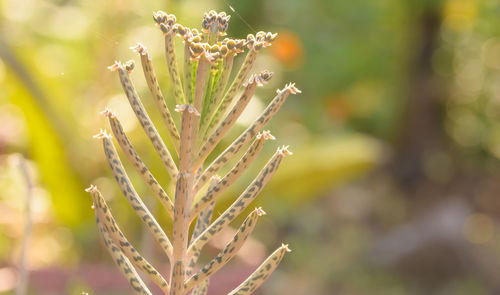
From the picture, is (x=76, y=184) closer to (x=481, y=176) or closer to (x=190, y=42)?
(x=190, y=42)

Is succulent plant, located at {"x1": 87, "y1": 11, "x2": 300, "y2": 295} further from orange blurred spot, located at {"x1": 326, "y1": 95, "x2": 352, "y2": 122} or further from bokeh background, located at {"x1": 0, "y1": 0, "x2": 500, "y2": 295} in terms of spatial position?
orange blurred spot, located at {"x1": 326, "y1": 95, "x2": 352, "y2": 122}

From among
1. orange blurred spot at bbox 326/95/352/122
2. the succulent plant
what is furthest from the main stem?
orange blurred spot at bbox 326/95/352/122

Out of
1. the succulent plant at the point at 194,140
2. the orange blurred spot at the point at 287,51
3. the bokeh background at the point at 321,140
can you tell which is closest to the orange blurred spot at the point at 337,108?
the bokeh background at the point at 321,140

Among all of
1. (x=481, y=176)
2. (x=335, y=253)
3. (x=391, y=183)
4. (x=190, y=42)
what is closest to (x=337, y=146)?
(x=335, y=253)

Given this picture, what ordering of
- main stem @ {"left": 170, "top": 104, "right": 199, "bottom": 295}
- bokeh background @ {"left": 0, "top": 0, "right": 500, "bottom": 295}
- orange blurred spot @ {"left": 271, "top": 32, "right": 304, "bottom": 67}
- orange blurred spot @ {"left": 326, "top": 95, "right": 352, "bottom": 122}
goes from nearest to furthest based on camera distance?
main stem @ {"left": 170, "top": 104, "right": 199, "bottom": 295}, bokeh background @ {"left": 0, "top": 0, "right": 500, "bottom": 295}, orange blurred spot @ {"left": 271, "top": 32, "right": 304, "bottom": 67}, orange blurred spot @ {"left": 326, "top": 95, "right": 352, "bottom": 122}

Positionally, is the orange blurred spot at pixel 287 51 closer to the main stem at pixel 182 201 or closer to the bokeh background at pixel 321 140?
the bokeh background at pixel 321 140

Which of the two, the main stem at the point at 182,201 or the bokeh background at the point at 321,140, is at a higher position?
the bokeh background at the point at 321,140
